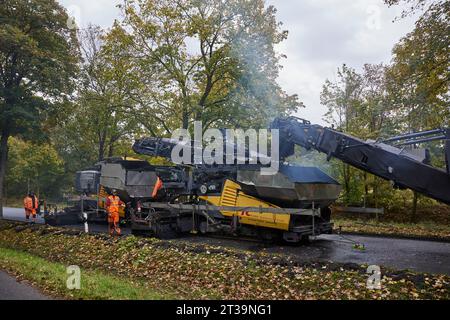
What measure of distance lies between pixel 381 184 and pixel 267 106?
256 inches

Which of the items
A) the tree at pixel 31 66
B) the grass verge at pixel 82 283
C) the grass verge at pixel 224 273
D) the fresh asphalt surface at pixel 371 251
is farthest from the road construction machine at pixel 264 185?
the tree at pixel 31 66

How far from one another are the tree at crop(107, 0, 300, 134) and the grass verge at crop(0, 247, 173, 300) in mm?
9802

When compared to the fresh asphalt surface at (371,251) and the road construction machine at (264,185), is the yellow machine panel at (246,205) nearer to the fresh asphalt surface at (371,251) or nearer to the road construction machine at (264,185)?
the road construction machine at (264,185)

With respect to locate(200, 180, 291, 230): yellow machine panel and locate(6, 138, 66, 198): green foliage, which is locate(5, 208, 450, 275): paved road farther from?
locate(6, 138, 66, 198): green foliage

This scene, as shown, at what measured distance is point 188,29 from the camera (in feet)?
58.4

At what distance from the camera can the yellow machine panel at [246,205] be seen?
10625mm

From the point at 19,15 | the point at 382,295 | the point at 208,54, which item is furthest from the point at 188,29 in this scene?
the point at 382,295

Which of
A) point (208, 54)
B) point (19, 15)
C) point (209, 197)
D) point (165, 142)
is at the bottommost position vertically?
point (209, 197)

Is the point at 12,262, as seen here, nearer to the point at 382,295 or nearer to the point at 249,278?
the point at 249,278

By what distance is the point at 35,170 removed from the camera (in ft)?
127

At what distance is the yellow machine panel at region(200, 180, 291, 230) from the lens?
1062cm

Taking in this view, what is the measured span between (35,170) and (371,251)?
3671 centimetres

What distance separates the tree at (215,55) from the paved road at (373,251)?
724 cm

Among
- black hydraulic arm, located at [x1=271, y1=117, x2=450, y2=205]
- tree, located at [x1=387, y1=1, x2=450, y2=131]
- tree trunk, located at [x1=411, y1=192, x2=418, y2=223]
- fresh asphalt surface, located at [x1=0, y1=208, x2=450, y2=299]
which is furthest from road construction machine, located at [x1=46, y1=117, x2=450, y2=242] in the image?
tree trunk, located at [x1=411, y1=192, x2=418, y2=223]
